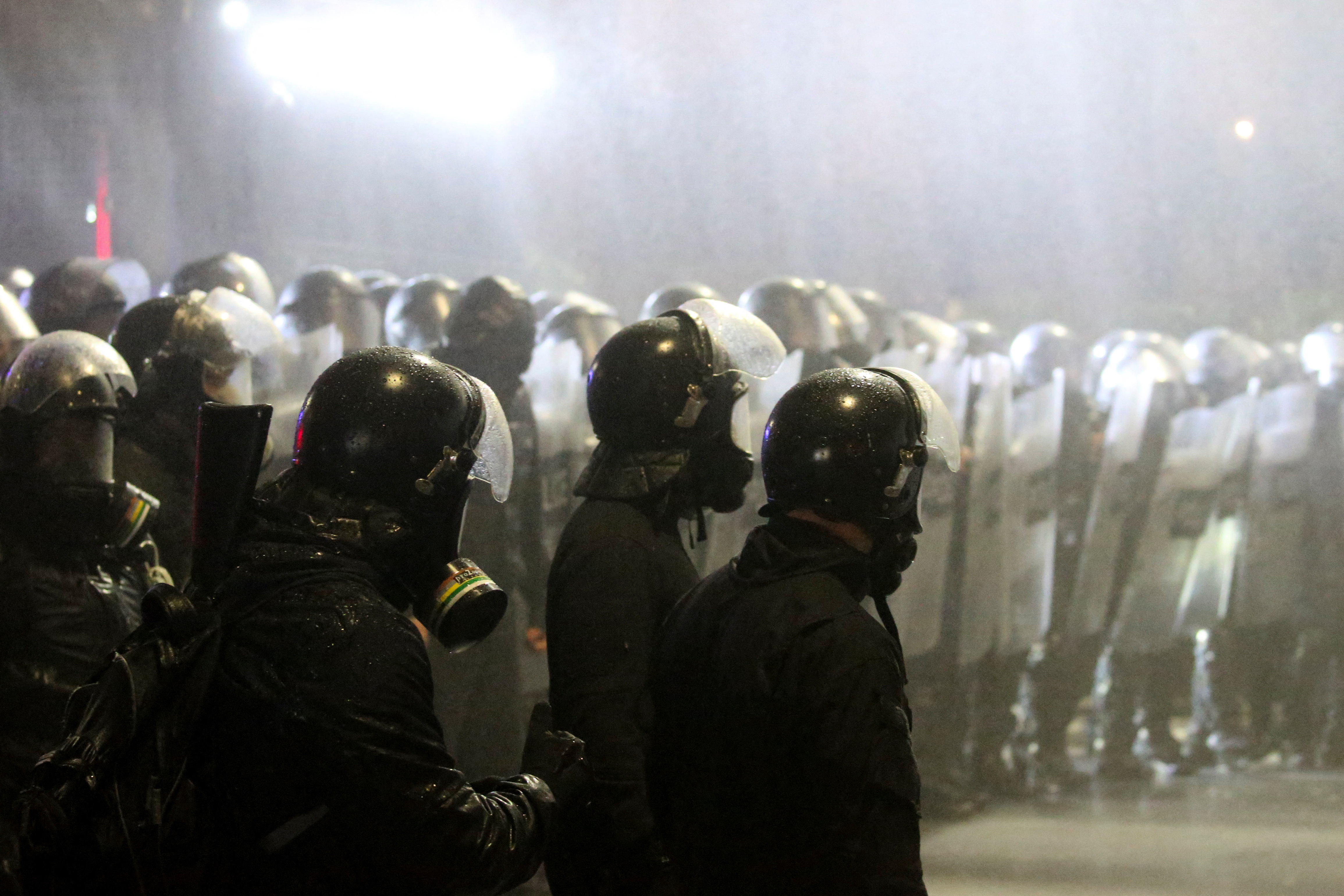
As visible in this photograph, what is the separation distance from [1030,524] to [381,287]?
3124mm

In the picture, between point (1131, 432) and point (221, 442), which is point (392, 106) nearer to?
point (1131, 432)

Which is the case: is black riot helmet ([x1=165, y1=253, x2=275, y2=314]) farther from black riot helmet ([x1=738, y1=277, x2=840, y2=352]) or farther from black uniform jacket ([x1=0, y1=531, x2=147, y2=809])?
black uniform jacket ([x1=0, y1=531, x2=147, y2=809])

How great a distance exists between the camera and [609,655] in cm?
228

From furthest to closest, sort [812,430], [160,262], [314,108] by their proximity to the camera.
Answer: [314,108] → [160,262] → [812,430]

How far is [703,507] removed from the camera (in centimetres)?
267

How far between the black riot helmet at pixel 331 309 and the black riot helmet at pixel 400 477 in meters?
3.08

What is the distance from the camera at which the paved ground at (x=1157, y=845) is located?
4203 mm

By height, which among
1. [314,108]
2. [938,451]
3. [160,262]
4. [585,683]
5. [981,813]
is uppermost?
[314,108]

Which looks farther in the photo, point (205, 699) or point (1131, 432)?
point (1131, 432)

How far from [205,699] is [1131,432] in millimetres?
5216

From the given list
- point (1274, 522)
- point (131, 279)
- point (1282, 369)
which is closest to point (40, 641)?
point (131, 279)

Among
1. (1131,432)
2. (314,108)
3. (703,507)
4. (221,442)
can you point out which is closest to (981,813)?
(1131,432)

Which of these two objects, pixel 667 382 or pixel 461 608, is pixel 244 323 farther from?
pixel 461 608

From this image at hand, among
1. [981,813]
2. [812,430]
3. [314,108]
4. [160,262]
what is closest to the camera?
[812,430]
